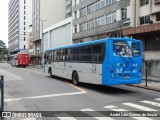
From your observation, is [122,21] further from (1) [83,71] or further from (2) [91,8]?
(1) [83,71]

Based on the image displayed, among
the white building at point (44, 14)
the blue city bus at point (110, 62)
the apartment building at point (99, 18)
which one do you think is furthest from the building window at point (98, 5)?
the white building at point (44, 14)

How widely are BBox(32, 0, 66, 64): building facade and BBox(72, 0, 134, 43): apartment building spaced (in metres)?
28.8

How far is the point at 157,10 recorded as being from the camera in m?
31.0

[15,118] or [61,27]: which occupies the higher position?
[61,27]

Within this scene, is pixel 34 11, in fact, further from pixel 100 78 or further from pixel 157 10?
pixel 100 78

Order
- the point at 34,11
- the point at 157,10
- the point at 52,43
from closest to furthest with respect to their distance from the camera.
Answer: the point at 157,10
the point at 52,43
the point at 34,11

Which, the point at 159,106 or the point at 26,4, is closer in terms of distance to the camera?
the point at 159,106

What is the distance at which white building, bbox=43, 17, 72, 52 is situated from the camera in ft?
198

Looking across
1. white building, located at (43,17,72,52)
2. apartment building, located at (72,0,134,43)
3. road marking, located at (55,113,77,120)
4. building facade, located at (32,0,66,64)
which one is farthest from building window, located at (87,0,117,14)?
building facade, located at (32,0,66,64)

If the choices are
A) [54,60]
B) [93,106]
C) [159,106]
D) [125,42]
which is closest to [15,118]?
[93,106]

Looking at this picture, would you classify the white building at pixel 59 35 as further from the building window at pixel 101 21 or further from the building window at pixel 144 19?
the building window at pixel 144 19

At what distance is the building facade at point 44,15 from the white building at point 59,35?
31.5 ft

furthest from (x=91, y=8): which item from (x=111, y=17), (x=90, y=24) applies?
(x=111, y=17)

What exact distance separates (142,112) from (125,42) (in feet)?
19.6
